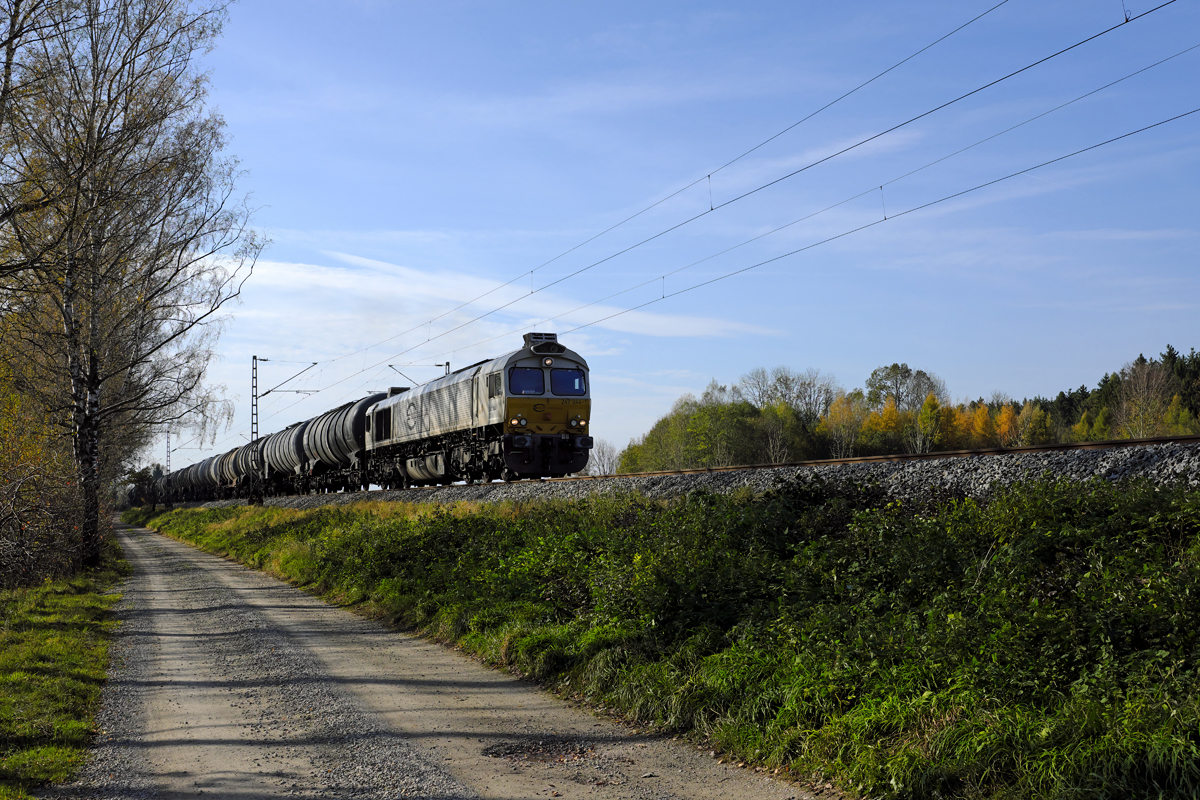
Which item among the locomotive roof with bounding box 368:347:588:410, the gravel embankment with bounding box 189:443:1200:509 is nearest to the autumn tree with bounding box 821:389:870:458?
the locomotive roof with bounding box 368:347:588:410

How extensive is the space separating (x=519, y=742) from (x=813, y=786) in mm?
2331

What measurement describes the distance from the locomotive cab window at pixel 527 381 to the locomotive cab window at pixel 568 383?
1.13 feet

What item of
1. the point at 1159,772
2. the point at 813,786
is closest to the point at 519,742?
the point at 813,786

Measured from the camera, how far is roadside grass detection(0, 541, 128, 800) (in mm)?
6148

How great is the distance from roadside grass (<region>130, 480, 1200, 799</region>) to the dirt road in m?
0.50

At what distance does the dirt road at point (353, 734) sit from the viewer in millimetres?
5641

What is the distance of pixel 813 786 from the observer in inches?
212

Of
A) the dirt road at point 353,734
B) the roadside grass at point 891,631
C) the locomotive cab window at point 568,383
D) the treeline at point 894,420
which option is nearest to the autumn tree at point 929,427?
the treeline at point 894,420

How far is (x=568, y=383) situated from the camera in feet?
79.4

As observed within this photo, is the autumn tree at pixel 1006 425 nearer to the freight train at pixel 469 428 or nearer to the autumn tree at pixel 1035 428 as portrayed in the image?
the autumn tree at pixel 1035 428

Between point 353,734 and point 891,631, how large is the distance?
164 inches

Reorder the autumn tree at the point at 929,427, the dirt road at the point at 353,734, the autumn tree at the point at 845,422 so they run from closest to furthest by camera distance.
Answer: the dirt road at the point at 353,734, the autumn tree at the point at 845,422, the autumn tree at the point at 929,427

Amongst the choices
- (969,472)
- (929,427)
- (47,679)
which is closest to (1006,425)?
(929,427)

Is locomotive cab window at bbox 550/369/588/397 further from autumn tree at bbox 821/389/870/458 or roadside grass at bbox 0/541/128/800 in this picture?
autumn tree at bbox 821/389/870/458
